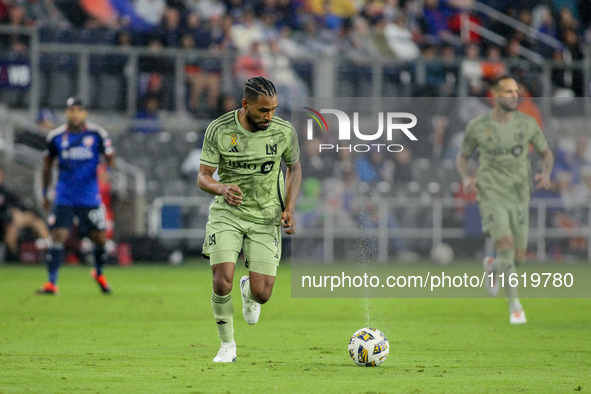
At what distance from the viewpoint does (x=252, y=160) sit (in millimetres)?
6820

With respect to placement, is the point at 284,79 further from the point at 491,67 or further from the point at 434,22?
the point at 434,22

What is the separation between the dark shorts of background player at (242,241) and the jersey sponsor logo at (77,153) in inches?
227

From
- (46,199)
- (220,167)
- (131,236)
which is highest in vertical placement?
(220,167)

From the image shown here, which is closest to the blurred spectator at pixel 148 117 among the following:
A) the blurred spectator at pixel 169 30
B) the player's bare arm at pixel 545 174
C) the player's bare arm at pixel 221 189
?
the blurred spectator at pixel 169 30

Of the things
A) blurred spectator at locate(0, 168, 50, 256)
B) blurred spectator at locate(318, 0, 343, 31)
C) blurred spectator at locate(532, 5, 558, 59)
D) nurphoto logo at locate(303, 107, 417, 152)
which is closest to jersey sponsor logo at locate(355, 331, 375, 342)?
nurphoto logo at locate(303, 107, 417, 152)

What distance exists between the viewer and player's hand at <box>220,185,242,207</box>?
6.41 m

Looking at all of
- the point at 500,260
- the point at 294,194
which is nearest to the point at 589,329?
the point at 500,260

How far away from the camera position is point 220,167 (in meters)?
6.95

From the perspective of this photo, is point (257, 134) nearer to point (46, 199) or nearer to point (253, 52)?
A: point (46, 199)

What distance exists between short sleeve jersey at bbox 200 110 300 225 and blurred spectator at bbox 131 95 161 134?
1158 centimetres

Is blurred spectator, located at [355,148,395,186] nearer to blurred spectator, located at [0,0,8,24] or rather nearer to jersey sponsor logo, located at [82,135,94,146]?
jersey sponsor logo, located at [82,135,94,146]

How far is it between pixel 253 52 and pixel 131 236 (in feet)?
14.9

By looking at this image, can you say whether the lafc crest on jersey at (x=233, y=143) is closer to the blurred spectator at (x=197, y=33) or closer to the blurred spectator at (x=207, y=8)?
the blurred spectator at (x=197, y=33)

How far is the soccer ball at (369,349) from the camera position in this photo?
6.43 meters
